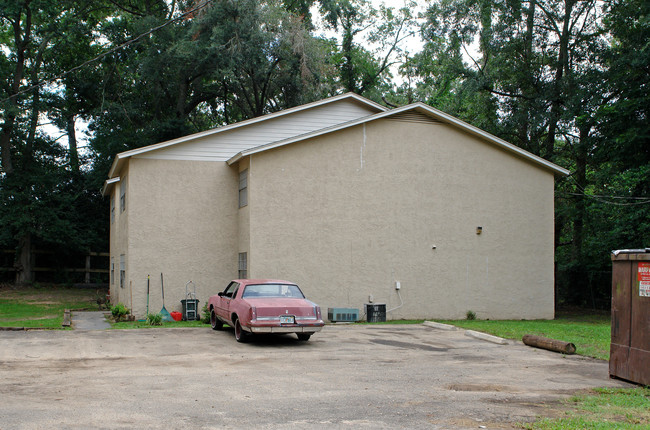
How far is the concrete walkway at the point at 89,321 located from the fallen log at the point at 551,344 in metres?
11.3

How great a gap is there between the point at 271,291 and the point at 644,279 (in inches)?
316

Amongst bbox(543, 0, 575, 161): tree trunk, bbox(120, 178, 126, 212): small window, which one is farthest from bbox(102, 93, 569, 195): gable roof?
bbox(543, 0, 575, 161): tree trunk

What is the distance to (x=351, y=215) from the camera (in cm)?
1994

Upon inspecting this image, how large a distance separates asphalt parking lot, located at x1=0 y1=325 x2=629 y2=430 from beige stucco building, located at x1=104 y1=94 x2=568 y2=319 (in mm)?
5076

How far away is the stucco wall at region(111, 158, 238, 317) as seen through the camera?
19491mm

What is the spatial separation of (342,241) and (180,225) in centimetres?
545

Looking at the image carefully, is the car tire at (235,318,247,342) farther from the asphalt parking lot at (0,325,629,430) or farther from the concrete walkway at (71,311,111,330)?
the concrete walkway at (71,311,111,330)

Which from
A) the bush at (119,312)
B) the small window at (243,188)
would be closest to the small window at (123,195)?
the bush at (119,312)

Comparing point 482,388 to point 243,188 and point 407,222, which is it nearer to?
point 407,222

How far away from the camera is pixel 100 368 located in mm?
10188

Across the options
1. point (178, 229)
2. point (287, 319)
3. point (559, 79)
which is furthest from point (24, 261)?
point (559, 79)

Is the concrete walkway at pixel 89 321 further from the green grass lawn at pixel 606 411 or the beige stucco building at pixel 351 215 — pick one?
the green grass lawn at pixel 606 411

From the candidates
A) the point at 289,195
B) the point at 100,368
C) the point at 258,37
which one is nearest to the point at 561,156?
the point at 258,37

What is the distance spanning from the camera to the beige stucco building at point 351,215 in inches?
763
